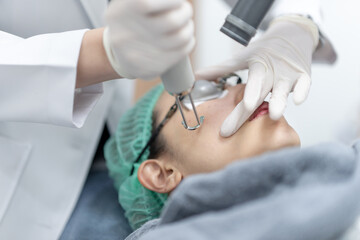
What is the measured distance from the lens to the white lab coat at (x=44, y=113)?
738mm

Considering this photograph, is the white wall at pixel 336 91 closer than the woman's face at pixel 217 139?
No

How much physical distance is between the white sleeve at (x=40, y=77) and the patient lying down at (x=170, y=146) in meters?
0.28

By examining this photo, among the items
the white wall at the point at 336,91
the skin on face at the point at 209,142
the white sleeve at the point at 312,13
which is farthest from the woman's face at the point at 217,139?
the white wall at the point at 336,91

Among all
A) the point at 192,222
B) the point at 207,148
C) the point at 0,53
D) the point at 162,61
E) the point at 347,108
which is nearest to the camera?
the point at 192,222

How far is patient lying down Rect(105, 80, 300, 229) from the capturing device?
0.79 metres

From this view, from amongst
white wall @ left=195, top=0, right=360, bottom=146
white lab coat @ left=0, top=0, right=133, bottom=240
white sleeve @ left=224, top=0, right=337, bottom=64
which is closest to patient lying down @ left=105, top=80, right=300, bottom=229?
white lab coat @ left=0, top=0, right=133, bottom=240

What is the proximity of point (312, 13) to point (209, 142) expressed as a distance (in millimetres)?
680

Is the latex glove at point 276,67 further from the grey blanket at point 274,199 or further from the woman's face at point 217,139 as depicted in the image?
the grey blanket at point 274,199

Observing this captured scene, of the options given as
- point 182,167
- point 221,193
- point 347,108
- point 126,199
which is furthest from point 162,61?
point 347,108

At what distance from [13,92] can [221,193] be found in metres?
0.53

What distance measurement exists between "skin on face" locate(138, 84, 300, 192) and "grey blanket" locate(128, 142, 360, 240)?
0.20m

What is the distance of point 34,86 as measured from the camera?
75cm

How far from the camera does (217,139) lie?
0.84 metres

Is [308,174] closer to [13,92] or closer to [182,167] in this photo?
[182,167]
